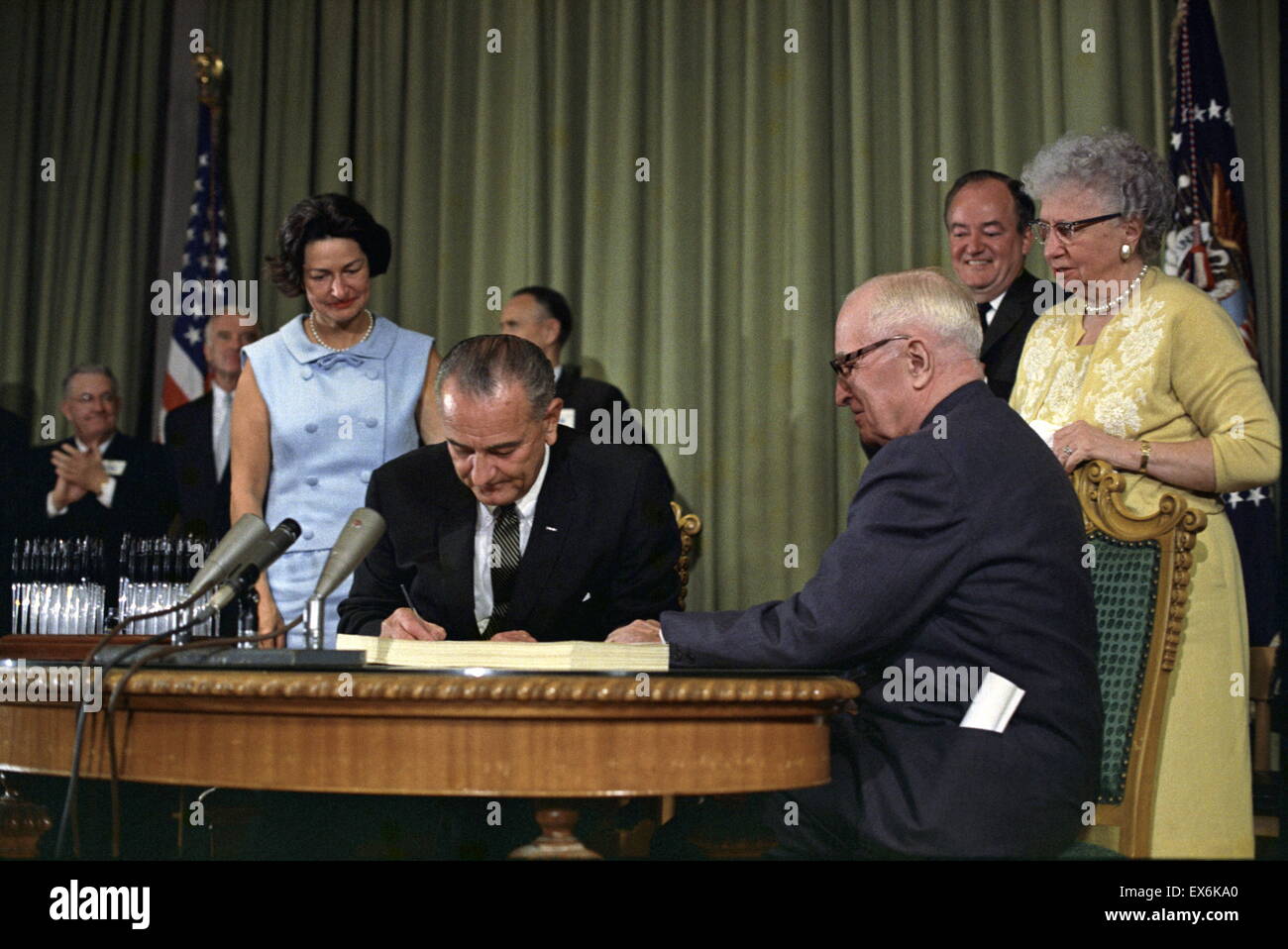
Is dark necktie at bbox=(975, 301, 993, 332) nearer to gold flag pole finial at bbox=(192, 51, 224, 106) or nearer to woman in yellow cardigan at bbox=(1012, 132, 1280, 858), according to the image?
woman in yellow cardigan at bbox=(1012, 132, 1280, 858)

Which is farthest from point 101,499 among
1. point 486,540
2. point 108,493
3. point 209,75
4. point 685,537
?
point 486,540

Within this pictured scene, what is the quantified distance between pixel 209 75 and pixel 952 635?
4854 mm

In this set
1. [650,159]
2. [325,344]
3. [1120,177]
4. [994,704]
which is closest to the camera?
[994,704]

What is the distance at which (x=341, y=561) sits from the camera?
190 cm

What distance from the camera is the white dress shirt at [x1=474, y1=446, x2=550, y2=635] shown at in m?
2.57

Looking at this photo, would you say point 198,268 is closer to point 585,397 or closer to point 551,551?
point 585,397

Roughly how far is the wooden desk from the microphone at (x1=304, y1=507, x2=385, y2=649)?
33 cm

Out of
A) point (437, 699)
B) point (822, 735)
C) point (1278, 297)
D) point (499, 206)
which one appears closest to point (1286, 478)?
point (1278, 297)

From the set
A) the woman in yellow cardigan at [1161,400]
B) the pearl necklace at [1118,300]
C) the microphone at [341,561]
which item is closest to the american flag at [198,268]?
the woman in yellow cardigan at [1161,400]

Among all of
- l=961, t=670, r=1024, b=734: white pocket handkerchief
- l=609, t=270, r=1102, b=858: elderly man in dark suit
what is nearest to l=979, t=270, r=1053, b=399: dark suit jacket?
l=609, t=270, r=1102, b=858: elderly man in dark suit

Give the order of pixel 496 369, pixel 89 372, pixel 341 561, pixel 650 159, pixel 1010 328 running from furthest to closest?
pixel 650 159
pixel 89 372
pixel 1010 328
pixel 496 369
pixel 341 561

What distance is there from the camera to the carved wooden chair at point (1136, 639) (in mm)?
2066
